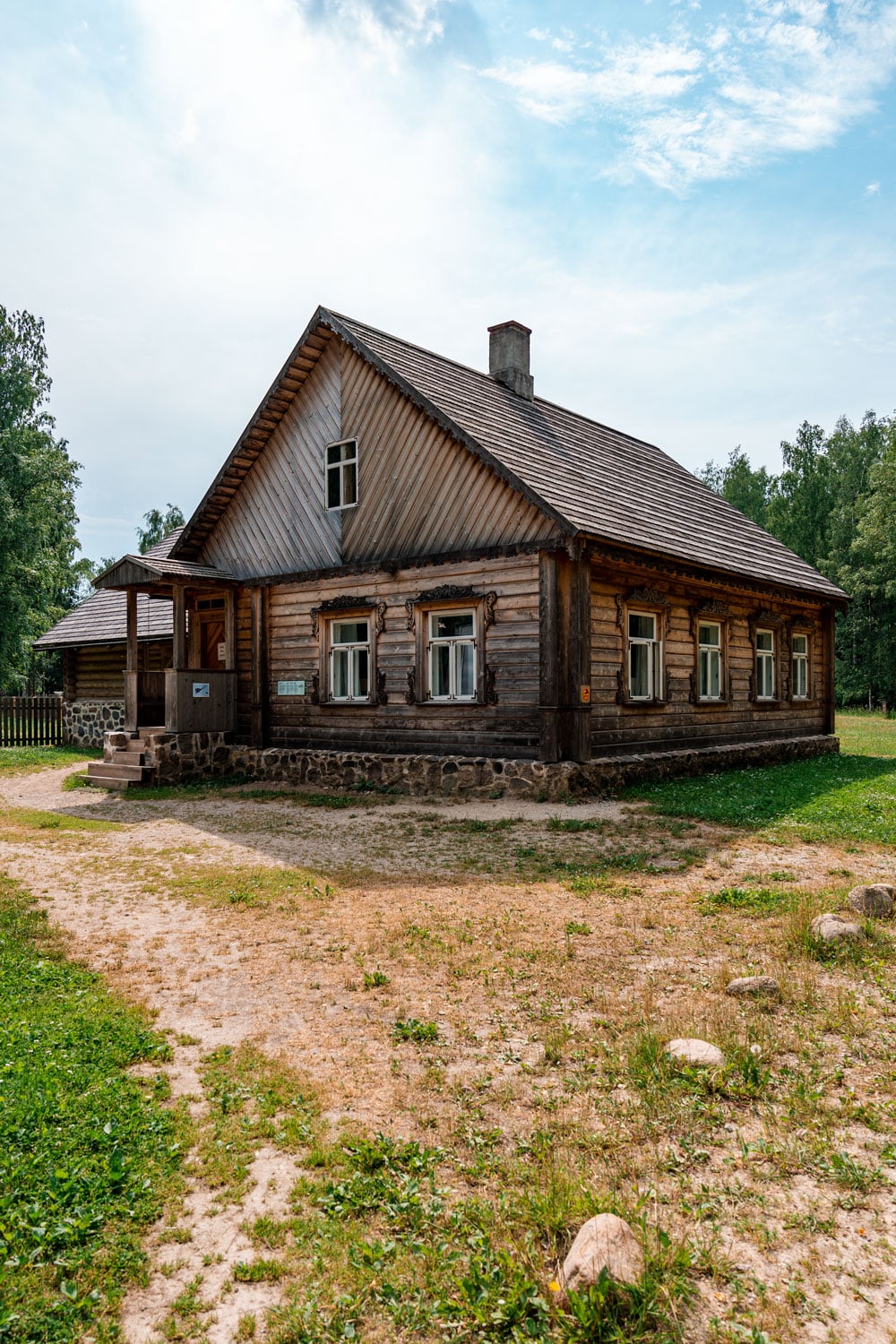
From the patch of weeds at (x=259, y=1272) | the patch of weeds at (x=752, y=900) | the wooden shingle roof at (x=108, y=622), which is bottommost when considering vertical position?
the patch of weeds at (x=259, y=1272)

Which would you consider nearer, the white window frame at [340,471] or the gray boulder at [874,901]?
the gray boulder at [874,901]

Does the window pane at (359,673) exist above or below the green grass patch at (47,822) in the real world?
above

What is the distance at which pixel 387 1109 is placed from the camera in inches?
161

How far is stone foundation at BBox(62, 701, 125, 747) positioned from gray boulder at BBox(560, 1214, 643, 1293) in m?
25.2

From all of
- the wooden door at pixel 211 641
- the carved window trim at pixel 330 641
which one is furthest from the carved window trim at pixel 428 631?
the wooden door at pixel 211 641

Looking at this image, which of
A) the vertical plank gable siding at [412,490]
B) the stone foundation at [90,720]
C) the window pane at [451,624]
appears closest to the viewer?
the vertical plank gable siding at [412,490]

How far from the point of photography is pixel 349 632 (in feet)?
56.9

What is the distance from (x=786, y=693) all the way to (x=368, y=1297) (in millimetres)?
20678

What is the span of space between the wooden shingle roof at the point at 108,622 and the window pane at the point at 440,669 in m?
10.9

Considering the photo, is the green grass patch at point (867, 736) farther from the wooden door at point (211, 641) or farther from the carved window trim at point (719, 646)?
the wooden door at point (211, 641)

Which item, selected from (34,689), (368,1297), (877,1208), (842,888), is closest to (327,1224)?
(368,1297)

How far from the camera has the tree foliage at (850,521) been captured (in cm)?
4653

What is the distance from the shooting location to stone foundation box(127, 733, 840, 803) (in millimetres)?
13828

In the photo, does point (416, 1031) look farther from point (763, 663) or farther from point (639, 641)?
A: point (763, 663)
